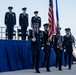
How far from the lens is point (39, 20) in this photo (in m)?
13.9

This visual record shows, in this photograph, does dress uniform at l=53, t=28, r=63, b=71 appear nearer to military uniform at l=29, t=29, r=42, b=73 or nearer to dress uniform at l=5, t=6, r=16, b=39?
military uniform at l=29, t=29, r=42, b=73

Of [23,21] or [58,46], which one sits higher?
[23,21]

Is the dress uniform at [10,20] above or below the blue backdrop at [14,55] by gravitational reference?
above

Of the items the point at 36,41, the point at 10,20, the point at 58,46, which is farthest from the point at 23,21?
the point at 36,41

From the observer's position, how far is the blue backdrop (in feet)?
36.2

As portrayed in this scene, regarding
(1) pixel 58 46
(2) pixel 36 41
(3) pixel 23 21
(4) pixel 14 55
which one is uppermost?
(3) pixel 23 21

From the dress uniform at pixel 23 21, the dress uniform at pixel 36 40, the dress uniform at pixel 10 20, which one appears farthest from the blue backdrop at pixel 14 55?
the dress uniform at pixel 23 21

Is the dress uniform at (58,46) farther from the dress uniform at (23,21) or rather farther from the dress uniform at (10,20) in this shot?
the dress uniform at (10,20)

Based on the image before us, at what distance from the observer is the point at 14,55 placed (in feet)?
38.1

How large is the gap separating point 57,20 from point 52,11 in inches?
25.5

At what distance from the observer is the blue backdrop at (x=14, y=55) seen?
11.0 m

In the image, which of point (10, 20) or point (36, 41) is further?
point (10, 20)

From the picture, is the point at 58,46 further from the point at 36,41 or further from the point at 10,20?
the point at 10,20

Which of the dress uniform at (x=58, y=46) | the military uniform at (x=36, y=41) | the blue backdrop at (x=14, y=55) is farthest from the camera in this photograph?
the dress uniform at (x=58, y=46)
